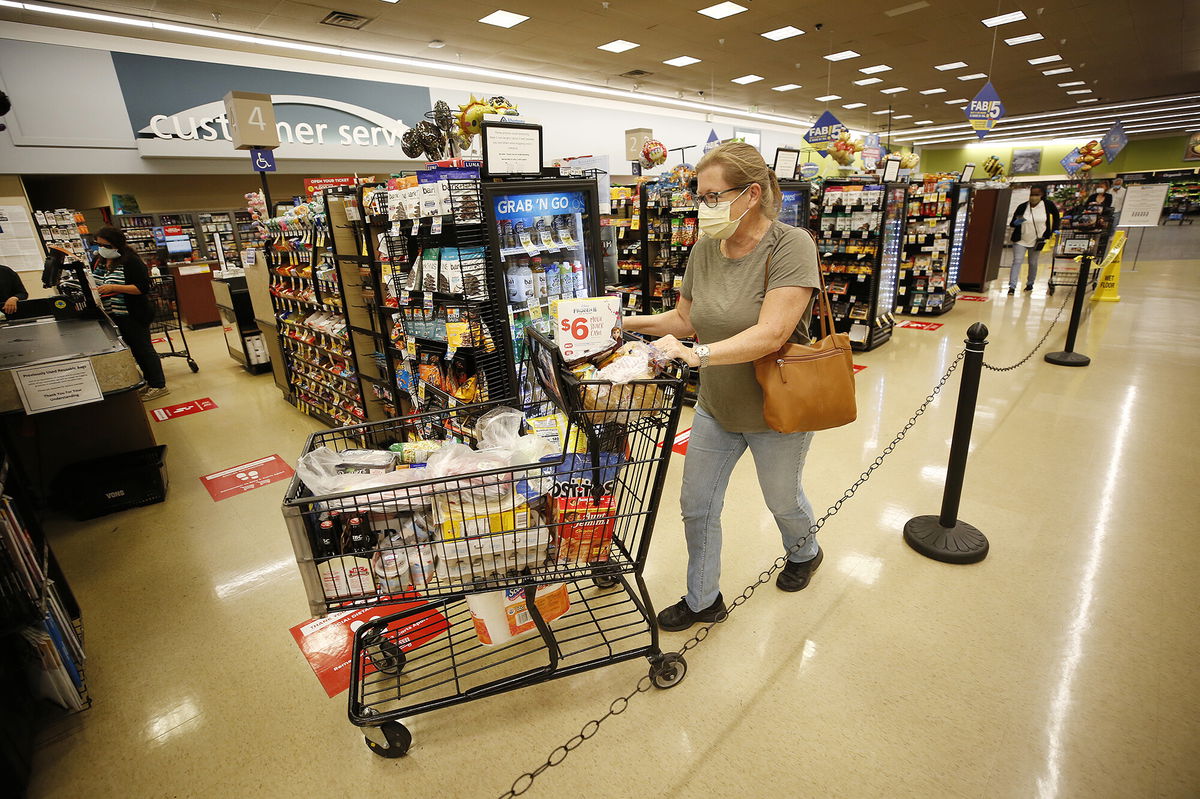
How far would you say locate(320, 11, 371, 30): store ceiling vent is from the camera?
26.7 feet

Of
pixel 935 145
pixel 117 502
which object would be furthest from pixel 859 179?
pixel 935 145

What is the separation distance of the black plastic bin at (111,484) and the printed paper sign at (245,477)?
0.29 meters

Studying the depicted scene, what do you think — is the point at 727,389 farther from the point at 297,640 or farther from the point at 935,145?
the point at 935,145

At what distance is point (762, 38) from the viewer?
10242mm

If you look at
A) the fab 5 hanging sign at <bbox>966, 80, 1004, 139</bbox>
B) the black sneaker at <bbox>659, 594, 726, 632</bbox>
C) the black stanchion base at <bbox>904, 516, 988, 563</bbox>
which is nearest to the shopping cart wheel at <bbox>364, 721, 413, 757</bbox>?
the black sneaker at <bbox>659, 594, 726, 632</bbox>

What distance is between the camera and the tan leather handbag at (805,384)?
174cm

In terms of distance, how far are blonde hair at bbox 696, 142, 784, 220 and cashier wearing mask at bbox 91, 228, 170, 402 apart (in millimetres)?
5932

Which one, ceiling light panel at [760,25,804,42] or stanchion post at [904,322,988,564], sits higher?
ceiling light panel at [760,25,804,42]

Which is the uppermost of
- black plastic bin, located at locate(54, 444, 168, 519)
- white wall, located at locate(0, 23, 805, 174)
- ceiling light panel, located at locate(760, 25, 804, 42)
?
ceiling light panel, located at locate(760, 25, 804, 42)

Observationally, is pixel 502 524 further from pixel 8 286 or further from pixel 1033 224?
pixel 1033 224

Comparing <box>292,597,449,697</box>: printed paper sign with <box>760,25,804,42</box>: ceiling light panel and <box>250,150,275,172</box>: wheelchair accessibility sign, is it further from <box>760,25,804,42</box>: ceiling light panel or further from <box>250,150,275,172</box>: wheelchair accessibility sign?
<box>760,25,804,42</box>: ceiling light panel

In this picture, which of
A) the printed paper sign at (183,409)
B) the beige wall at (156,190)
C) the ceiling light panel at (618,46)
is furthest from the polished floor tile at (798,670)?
the beige wall at (156,190)

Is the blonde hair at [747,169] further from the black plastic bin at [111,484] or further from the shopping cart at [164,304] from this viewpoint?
the shopping cart at [164,304]

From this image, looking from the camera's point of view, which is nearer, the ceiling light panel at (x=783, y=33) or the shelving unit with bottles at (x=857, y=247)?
the shelving unit with bottles at (x=857, y=247)
